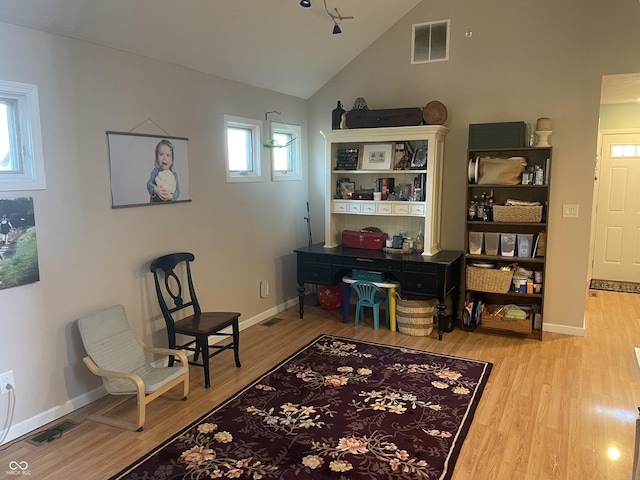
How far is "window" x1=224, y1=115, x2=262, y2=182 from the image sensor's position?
4624mm

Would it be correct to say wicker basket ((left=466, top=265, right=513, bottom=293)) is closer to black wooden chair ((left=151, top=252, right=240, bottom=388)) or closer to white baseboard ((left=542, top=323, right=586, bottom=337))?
white baseboard ((left=542, top=323, right=586, bottom=337))

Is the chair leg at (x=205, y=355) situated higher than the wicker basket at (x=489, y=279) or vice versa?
the wicker basket at (x=489, y=279)

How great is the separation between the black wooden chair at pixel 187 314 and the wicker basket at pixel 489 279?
231cm

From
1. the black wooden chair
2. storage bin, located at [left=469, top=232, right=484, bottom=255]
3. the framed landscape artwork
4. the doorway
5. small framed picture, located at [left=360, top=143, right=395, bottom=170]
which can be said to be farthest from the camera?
Result: the doorway

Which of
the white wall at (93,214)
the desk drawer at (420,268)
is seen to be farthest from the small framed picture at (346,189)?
the white wall at (93,214)

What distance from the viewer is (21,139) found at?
288cm

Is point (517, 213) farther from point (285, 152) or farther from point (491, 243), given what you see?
point (285, 152)

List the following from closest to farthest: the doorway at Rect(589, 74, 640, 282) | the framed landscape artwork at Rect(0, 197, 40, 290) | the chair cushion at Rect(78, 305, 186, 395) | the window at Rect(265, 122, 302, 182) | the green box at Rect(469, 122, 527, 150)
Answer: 1. the framed landscape artwork at Rect(0, 197, 40, 290)
2. the chair cushion at Rect(78, 305, 186, 395)
3. the green box at Rect(469, 122, 527, 150)
4. the window at Rect(265, 122, 302, 182)
5. the doorway at Rect(589, 74, 640, 282)

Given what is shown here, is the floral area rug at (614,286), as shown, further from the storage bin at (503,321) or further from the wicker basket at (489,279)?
the wicker basket at (489,279)

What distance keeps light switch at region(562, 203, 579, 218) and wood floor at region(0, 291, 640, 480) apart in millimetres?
1066

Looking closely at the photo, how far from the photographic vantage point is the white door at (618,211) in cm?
628

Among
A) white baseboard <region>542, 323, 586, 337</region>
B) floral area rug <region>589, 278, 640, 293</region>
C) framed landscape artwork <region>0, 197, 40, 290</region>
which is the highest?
framed landscape artwork <region>0, 197, 40, 290</region>

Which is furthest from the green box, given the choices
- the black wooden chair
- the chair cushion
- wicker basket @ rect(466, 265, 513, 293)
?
the chair cushion

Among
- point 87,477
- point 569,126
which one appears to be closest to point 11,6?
point 87,477
